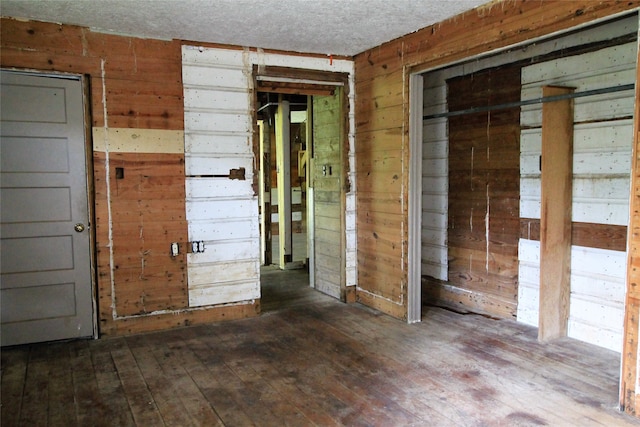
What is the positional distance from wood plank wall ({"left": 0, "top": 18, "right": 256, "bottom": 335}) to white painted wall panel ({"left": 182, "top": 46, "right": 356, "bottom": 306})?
115 millimetres

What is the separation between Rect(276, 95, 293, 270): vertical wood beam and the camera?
709 cm

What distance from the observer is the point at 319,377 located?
3.40 m

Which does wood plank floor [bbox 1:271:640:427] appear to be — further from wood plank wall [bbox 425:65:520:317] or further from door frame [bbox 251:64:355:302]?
door frame [bbox 251:64:355:302]

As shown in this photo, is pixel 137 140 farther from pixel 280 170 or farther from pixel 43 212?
pixel 280 170

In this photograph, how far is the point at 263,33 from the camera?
14.1ft

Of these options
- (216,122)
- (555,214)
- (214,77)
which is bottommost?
(555,214)

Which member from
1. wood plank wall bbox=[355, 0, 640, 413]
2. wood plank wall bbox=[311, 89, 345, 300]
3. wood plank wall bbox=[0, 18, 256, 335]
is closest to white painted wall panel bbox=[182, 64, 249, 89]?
wood plank wall bbox=[0, 18, 256, 335]

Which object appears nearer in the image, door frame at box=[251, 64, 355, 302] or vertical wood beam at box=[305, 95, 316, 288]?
door frame at box=[251, 64, 355, 302]

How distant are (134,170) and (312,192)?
7.71 ft

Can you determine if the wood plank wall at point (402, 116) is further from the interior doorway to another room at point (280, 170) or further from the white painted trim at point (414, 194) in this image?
the interior doorway to another room at point (280, 170)

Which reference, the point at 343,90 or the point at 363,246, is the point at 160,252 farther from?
the point at 343,90

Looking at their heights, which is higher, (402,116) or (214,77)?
(214,77)

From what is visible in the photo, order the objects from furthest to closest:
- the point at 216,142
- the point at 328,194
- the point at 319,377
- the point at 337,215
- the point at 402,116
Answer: the point at 328,194
the point at 337,215
the point at 216,142
the point at 402,116
the point at 319,377

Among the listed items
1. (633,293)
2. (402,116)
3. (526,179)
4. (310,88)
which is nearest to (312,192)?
(310,88)
